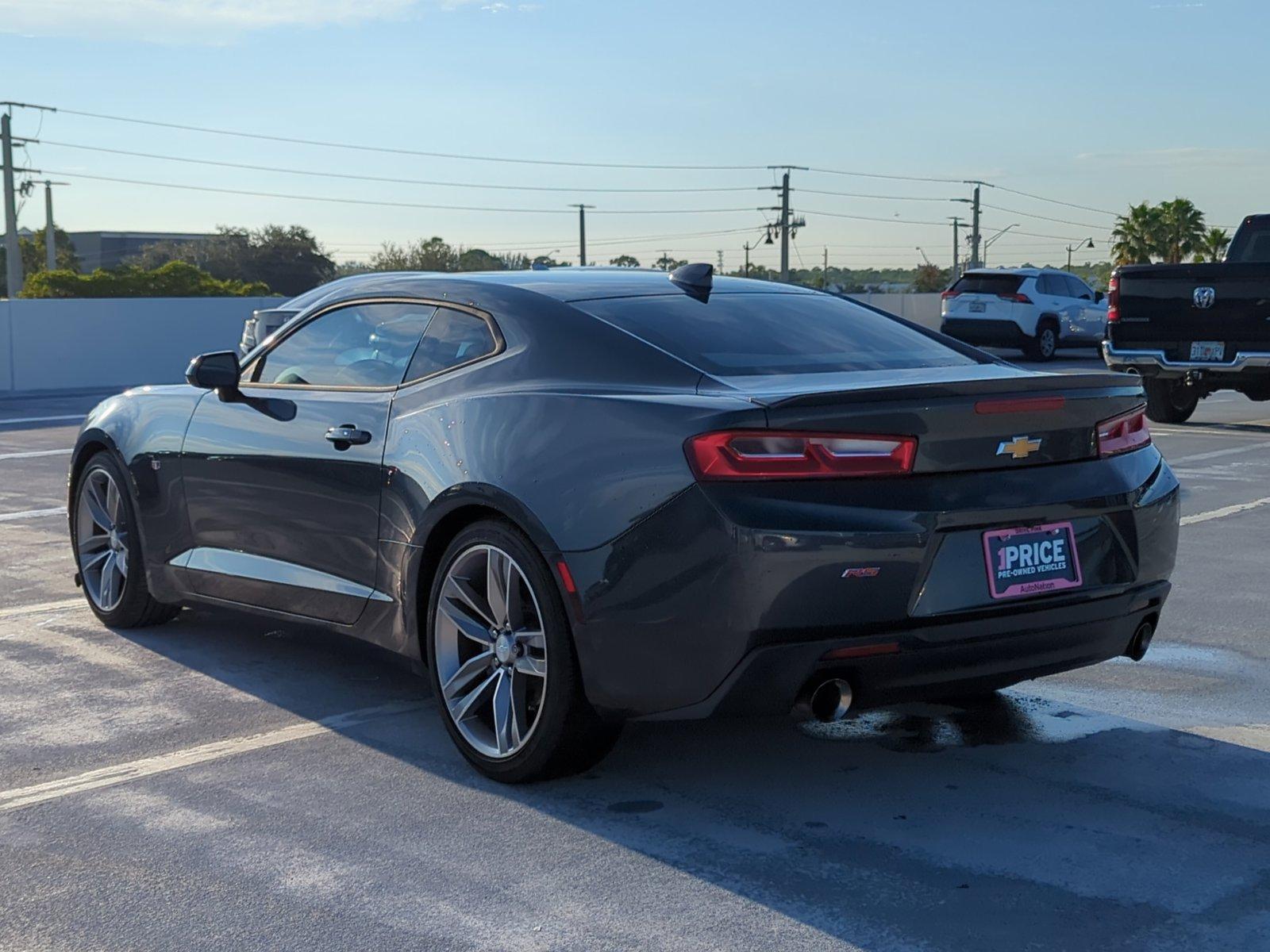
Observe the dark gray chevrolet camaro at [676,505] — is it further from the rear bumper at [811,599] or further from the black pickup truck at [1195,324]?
the black pickup truck at [1195,324]

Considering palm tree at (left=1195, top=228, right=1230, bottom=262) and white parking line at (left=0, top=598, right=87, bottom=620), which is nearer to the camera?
white parking line at (left=0, top=598, right=87, bottom=620)

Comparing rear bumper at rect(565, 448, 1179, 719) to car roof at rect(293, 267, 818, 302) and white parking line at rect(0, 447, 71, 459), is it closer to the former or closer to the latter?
car roof at rect(293, 267, 818, 302)

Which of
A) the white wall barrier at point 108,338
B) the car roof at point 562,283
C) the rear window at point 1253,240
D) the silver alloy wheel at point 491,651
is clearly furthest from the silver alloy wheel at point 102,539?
the white wall barrier at point 108,338

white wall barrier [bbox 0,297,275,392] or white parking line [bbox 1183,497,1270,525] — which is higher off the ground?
white wall barrier [bbox 0,297,275,392]

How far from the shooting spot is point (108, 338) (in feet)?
90.2

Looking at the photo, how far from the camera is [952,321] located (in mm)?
30734

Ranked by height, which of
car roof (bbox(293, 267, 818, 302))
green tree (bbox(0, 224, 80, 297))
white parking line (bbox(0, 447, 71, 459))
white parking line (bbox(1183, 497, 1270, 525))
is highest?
green tree (bbox(0, 224, 80, 297))

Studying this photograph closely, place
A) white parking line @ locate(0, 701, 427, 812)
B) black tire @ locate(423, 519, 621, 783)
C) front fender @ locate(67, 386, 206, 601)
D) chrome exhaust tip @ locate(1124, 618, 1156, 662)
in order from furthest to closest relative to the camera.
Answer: front fender @ locate(67, 386, 206, 601), chrome exhaust tip @ locate(1124, 618, 1156, 662), white parking line @ locate(0, 701, 427, 812), black tire @ locate(423, 519, 621, 783)

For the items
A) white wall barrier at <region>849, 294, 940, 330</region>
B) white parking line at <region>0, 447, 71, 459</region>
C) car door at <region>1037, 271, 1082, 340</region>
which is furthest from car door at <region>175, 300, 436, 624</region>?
white wall barrier at <region>849, 294, 940, 330</region>

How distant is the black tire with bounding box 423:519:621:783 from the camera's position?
4.37m

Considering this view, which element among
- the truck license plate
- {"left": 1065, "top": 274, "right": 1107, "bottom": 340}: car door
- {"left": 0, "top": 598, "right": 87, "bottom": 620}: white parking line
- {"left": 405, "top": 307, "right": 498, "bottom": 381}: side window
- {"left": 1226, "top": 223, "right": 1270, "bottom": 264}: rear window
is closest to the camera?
{"left": 405, "top": 307, "right": 498, "bottom": 381}: side window

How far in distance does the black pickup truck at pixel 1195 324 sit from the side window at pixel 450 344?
11528 mm

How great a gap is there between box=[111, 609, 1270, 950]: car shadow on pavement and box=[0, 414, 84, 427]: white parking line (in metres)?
14.0

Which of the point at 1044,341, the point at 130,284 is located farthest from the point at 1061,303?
the point at 130,284
